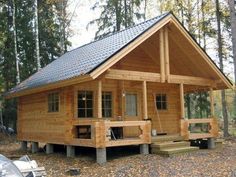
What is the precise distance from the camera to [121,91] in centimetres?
1492

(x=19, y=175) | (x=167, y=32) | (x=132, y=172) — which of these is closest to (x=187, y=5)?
(x=167, y=32)

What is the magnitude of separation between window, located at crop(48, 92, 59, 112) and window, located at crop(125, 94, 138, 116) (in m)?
2.97

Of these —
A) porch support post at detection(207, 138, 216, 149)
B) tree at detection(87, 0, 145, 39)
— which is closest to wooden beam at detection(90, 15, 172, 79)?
porch support post at detection(207, 138, 216, 149)

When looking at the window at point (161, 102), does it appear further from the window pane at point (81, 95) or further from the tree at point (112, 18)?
the tree at point (112, 18)

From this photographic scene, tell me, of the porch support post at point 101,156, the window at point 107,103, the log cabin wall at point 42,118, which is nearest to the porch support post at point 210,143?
the window at point 107,103

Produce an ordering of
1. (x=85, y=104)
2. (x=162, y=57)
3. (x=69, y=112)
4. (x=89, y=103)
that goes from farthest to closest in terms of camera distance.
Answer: (x=89, y=103), (x=85, y=104), (x=162, y=57), (x=69, y=112)

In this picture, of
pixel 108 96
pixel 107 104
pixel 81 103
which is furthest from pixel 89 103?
pixel 108 96

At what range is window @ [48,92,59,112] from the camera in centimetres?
1421

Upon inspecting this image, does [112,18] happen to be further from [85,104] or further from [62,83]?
[62,83]

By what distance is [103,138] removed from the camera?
11.3 metres

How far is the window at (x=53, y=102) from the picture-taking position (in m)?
14.2

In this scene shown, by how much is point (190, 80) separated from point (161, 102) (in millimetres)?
2413

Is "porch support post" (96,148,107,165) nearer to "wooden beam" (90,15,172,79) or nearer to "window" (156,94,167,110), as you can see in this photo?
"wooden beam" (90,15,172,79)

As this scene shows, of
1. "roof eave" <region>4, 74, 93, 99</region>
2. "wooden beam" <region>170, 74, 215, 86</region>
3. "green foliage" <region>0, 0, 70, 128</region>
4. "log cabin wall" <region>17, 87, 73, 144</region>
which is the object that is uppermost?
"green foliage" <region>0, 0, 70, 128</region>
